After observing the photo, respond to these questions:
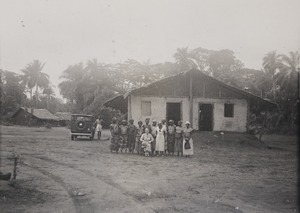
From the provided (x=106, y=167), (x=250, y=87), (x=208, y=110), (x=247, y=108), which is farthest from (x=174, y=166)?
(x=250, y=87)

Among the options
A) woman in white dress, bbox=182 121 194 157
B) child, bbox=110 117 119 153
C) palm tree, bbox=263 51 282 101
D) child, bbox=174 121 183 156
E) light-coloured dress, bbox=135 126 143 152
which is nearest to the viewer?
woman in white dress, bbox=182 121 194 157

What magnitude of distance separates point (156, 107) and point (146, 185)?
1228 centimetres

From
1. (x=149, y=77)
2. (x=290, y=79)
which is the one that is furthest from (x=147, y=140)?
(x=149, y=77)

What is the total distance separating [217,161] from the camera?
1176cm

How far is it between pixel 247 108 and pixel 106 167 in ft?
40.6

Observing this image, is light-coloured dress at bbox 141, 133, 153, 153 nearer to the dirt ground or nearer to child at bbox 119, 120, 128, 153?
the dirt ground

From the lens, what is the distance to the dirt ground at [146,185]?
5.95 meters

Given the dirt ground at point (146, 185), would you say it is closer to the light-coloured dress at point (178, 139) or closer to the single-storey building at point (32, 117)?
the light-coloured dress at point (178, 139)

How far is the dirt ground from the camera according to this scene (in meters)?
5.95

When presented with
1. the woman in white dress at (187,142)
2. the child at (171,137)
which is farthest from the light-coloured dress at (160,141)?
the woman in white dress at (187,142)

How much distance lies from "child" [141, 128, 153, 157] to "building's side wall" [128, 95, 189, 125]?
6.86m

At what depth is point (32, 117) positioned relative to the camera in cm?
4803

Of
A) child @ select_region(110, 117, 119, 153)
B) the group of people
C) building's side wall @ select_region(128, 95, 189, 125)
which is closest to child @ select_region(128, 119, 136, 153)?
the group of people

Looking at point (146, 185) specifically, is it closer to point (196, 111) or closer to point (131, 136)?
point (131, 136)
